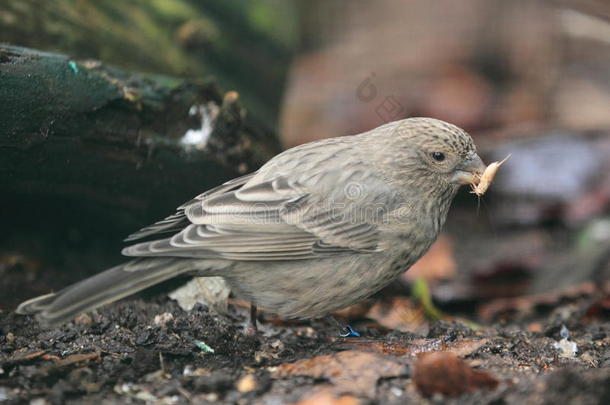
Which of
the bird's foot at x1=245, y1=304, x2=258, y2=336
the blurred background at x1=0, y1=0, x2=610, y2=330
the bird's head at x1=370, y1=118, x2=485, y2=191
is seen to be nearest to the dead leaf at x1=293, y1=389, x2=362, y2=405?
the bird's foot at x1=245, y1=304, x2=258, y2=336

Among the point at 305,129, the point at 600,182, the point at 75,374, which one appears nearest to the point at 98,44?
the point at 75,374

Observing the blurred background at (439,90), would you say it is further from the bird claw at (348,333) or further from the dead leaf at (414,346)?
the dead leaf at (414,346)

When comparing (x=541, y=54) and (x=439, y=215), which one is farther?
(x=541, y=54)

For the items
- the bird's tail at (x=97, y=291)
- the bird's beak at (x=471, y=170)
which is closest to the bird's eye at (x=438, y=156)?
the bird's beak at (x=471, y=170)

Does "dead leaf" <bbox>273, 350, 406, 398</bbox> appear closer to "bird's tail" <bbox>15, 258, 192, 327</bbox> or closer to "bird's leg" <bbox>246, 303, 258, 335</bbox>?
"bird's leg" <bbox>246, 303, 258, 335</bbox>

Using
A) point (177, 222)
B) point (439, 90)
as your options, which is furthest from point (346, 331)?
point (439, 90)

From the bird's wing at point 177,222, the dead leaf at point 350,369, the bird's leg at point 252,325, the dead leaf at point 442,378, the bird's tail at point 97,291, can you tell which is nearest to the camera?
the dead leaf at point 442,378

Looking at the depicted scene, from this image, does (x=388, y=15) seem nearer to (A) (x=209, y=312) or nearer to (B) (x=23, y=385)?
(A) (x=209, y=312)
